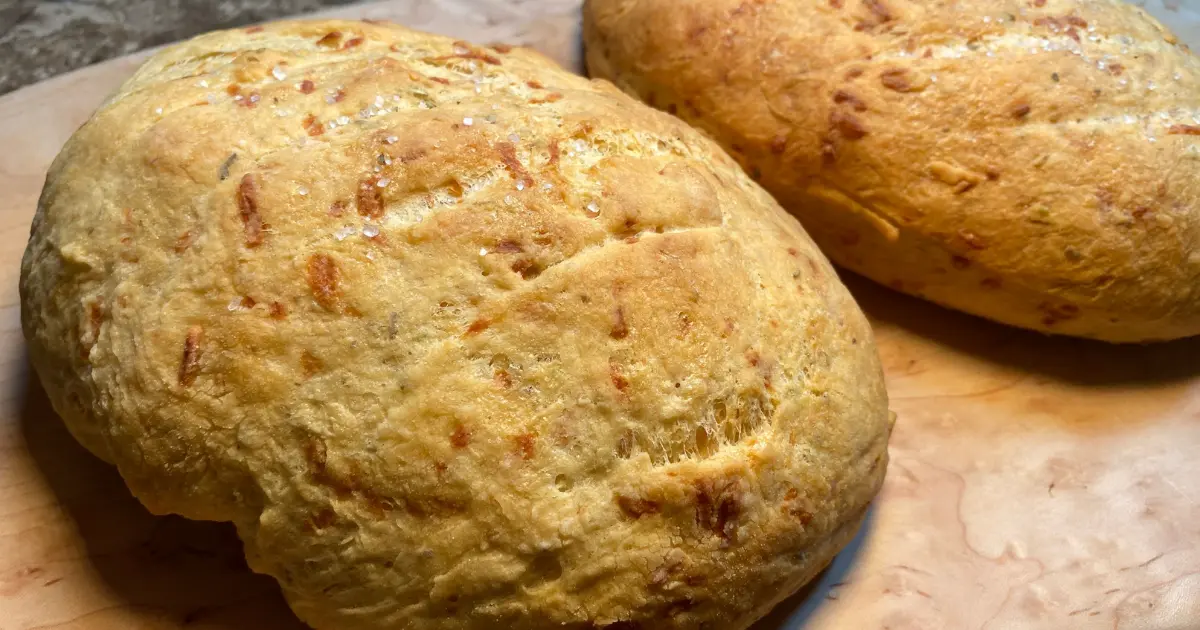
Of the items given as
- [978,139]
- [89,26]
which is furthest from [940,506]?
[89,26]

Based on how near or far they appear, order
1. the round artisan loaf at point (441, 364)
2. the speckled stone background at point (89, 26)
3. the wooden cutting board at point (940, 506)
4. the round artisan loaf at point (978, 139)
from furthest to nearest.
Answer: the speckled stone background at point (89, 26) < the round artisan loaf at point (978, 139) < the wooden cutting board at point (940, 506) < the round artisan loaf at point (441, 364)

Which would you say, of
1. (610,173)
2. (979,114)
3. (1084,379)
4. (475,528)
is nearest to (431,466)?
(475,528)

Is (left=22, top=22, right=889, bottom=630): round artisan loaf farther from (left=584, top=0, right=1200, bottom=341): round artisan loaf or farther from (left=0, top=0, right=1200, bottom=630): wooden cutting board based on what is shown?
(left=584, top=0, right=1200, bottom=341): round artisan loaf

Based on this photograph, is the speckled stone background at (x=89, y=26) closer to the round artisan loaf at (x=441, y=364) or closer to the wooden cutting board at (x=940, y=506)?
the wooden cutting board at (x=940, y=506)

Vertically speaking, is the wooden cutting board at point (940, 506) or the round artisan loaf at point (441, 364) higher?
the round artisan loaf at point (441, 364)

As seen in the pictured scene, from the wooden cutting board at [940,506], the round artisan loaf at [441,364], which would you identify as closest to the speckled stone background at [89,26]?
the wooden cutting board at [940,506]

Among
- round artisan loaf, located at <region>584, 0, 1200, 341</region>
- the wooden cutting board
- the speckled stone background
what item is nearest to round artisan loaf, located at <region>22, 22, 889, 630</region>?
the wooden cutting board

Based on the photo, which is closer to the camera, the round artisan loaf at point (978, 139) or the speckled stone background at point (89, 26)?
the round artisan loaf at point (978, 139)
